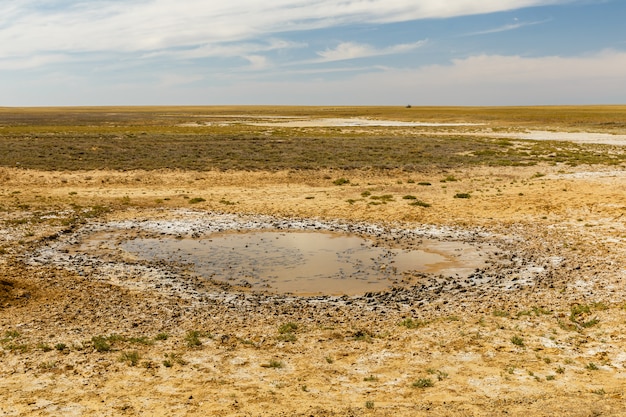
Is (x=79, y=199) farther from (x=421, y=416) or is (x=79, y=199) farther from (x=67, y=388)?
(x=421, y=416)

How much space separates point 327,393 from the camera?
9.33 meters

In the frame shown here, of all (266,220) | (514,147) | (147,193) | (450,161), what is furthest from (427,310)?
(514,147)

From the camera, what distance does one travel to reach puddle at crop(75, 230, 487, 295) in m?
16.2

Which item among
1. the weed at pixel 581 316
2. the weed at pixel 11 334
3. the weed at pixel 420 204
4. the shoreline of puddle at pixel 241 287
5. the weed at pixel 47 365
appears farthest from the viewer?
the weed at pixel 420 204

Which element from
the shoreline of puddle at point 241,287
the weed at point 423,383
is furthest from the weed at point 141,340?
the weed at point 423,383

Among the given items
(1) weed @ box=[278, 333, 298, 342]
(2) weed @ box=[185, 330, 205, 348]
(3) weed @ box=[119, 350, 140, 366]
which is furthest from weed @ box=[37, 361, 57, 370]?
(1) weed @ box=[278, 333, 298, 342]

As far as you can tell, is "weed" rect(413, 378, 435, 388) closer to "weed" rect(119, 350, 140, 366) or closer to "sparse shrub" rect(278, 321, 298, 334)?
"sparse shrub" rect(278, 321, 298, 334)

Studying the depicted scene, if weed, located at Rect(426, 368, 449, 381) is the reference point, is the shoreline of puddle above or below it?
above

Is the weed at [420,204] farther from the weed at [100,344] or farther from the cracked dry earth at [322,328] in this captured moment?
the weed at [100,344]

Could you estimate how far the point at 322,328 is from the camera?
40.7 ft

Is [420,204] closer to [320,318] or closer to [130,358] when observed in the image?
[320,318]

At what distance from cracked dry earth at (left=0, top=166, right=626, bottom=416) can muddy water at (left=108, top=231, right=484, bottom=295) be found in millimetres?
629

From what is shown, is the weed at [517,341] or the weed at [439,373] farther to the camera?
the weed at [517,341]

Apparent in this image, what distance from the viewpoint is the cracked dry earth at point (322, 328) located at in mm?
9102
